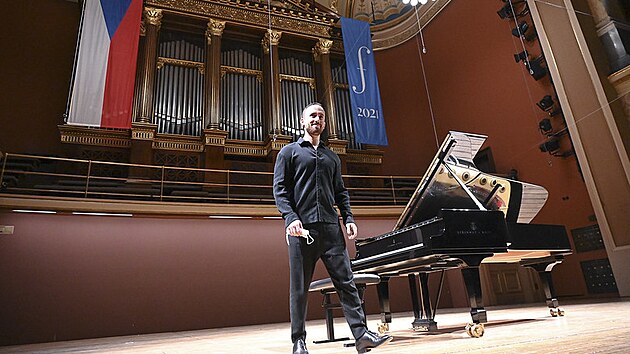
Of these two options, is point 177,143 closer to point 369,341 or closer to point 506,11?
point 369,341

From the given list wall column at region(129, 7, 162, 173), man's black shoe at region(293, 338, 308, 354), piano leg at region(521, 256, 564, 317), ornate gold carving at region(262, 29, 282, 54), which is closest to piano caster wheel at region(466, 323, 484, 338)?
man's black shoe at region(293, 338, 308, 354)

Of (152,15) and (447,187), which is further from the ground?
(152,15)

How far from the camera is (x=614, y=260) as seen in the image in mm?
4824

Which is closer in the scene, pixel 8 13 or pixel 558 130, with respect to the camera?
pixel 558 130

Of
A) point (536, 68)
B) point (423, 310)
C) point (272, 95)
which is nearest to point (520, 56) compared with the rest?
point (536, 68)

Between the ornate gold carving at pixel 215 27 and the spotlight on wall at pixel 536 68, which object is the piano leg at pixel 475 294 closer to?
the spotlight on wall at pixel 536 68

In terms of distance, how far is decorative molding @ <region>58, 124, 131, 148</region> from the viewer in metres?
5.67

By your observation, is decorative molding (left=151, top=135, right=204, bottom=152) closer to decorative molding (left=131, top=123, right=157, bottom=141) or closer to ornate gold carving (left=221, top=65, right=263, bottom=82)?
decorative molding (left=131, top=123, right=157, bottom=141)

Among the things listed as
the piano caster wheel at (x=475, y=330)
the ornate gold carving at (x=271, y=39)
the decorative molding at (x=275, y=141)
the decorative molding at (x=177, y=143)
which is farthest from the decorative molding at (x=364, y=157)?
the piano caster wheel at (x=475, y=330)

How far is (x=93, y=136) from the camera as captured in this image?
5801mm

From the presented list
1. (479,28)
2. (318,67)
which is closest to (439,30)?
(479,28)

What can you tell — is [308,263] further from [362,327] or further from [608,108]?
[608,108]

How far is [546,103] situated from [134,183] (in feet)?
20.1

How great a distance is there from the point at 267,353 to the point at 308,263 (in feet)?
2.94
